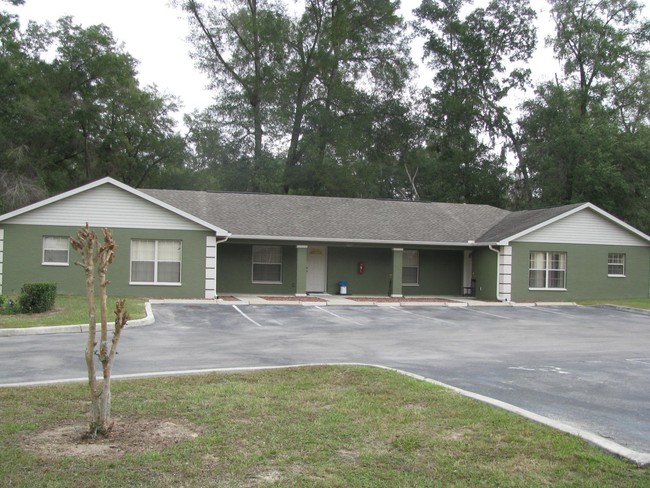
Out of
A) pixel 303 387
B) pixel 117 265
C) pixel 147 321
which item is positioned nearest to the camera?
pixel 303 387

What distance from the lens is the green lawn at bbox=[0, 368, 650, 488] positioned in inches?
196

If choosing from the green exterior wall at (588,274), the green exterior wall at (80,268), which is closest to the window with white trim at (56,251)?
the green exterior wall at (80,268)

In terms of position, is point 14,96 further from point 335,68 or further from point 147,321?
point 147,321

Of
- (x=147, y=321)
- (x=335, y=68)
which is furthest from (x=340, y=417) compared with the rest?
(x=335, y=68)

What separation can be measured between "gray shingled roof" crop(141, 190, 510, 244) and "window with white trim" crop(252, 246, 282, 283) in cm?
118

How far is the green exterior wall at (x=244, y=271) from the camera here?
26422 mm

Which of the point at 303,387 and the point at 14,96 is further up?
the point at 14,96

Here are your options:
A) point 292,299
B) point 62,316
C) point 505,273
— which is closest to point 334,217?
point 292,299

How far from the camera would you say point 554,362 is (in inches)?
442

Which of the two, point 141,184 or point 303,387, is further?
point 141,184

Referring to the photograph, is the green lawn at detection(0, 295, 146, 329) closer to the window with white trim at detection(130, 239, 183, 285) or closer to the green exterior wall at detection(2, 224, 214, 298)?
the green exterior wall at detection(2, 224, 214, 298)

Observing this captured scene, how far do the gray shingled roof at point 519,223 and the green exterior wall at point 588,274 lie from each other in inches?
31.0

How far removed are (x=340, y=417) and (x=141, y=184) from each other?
40030 millimetres

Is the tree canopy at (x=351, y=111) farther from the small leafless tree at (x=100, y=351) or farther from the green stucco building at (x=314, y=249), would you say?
the small leafless tree at (x=100, y=351)
